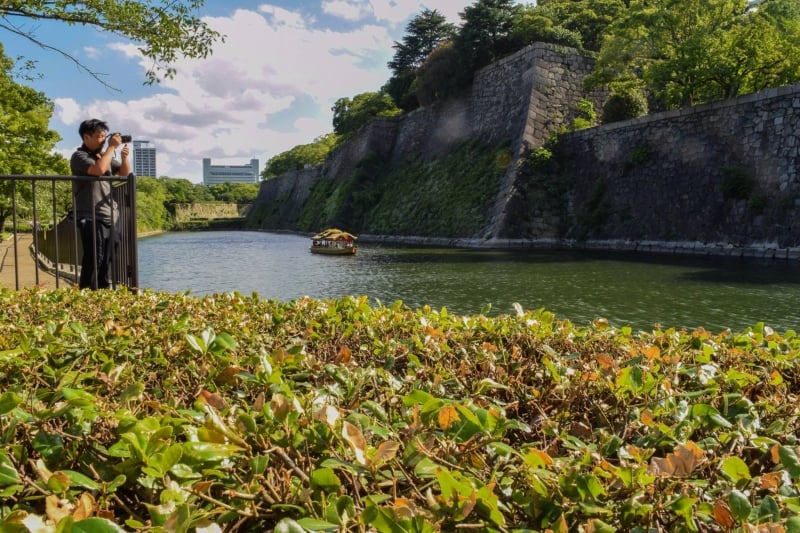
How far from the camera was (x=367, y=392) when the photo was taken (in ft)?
5.64

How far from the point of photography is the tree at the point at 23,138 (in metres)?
21.1

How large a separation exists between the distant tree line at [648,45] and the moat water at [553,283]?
6.03 metres

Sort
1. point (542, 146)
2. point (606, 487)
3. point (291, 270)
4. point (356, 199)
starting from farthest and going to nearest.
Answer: point (356, 199), point (542, 146), point (291, 270), point (606, 487)

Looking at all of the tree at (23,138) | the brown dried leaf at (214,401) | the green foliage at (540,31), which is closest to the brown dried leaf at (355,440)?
the brown dried leaf at (214,401)

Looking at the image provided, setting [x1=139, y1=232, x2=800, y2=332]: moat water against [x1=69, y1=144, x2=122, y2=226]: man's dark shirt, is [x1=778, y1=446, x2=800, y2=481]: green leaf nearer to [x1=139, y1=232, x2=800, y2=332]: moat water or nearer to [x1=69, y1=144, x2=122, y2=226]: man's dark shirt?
[x1=139, y1=232, x2=800, y2=332]: moat water

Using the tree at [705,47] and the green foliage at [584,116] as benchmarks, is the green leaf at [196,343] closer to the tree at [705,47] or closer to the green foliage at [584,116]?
the tree at [705,47]

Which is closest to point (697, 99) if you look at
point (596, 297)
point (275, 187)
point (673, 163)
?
point (673, 163)

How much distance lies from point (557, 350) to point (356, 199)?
117ft

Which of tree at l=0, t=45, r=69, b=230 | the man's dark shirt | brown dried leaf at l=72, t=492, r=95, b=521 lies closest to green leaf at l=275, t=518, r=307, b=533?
brown dried leaf at l=72, t=492, r=95, b=521

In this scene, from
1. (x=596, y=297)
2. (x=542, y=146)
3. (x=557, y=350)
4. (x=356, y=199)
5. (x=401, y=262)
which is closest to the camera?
(x=557, y=350)

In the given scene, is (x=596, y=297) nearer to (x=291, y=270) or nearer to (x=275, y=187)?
(x=291, y=270)

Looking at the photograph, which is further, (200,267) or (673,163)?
(673,163)

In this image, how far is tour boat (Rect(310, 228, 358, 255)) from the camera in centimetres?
2173

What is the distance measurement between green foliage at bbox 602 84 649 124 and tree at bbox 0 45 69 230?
2210 centimetres
